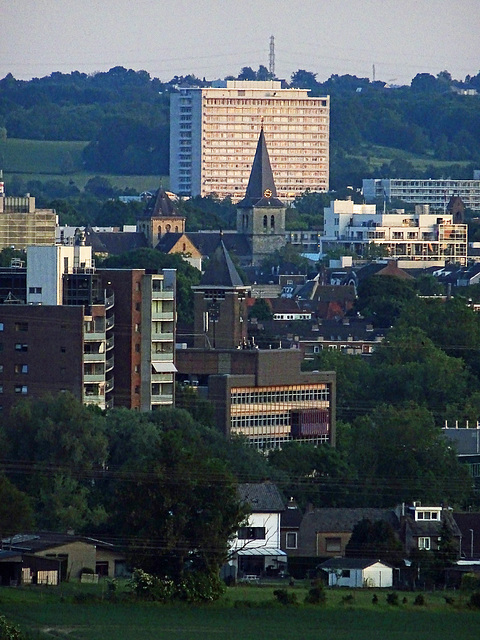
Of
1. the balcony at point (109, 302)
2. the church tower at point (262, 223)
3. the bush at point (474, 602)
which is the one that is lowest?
the bush at point (474, 602)

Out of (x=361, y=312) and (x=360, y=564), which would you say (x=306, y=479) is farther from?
(x=361, y=312)

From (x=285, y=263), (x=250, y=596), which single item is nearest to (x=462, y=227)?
(x=285, y=263)

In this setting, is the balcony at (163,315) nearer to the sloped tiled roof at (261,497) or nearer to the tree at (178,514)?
the sloped tiled roof at (261,497)

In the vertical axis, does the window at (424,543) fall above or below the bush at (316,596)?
above

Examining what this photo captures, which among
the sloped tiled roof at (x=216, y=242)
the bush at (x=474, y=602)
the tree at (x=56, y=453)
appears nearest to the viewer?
the bush at (x=474, y=602)

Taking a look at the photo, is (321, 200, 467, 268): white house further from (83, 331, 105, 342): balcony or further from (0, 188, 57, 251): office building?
(83, 331, 105, 342): balcony

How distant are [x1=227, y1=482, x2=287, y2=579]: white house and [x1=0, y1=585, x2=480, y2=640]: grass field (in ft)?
14.9

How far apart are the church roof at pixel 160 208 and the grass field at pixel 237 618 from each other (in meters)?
140

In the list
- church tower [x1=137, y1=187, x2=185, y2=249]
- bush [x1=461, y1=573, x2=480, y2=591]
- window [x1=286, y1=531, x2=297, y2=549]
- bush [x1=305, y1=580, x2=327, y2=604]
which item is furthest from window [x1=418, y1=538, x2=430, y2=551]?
church tower [x1=137, y1=187, x2=185, y2=249]

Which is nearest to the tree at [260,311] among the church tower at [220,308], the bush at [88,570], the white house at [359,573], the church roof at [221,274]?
the church roof at [221,274]

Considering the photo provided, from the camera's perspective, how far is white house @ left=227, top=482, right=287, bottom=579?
5664 cm

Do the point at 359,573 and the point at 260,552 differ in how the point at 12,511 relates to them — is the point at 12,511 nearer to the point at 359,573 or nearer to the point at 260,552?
the point at 260,552

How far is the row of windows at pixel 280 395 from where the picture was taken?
7862 cm

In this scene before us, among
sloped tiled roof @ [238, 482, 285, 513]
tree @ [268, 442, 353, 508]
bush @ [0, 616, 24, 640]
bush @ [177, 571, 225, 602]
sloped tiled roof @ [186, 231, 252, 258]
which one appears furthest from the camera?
sloped tiled roof @ [186, 231, 252, 258]
